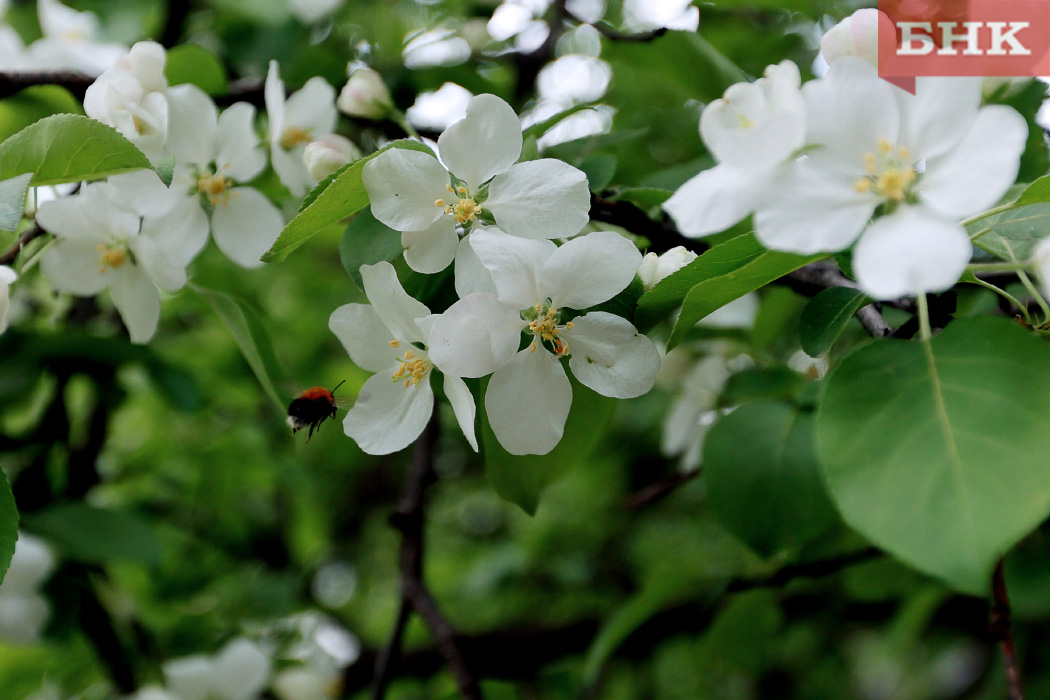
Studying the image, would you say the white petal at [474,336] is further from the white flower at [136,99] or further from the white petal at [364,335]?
the white flower at [136,99]

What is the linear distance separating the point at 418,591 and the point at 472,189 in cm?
66

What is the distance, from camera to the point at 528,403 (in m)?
0.67

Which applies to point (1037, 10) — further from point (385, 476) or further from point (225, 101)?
point (385, 476)

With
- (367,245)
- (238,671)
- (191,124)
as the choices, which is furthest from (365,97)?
(238,671)

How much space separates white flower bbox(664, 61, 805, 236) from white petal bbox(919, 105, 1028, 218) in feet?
0.34

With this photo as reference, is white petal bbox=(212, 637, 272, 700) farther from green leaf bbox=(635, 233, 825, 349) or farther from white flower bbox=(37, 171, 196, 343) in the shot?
green leaf bbox=(635, 233, 825, 349)

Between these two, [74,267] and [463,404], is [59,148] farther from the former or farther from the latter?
[463,404]

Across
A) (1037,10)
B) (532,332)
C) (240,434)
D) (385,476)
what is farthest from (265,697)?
(385,476)

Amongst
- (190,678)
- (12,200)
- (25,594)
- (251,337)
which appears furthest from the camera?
(190,678)

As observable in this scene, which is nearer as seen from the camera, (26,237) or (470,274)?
(470,274)

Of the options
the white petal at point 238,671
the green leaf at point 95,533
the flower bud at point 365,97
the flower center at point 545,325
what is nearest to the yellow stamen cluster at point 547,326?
the flower center at point 545,325

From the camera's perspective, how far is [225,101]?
3.49 feet

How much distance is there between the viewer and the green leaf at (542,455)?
0.74 m

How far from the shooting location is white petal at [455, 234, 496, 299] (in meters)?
0.67
